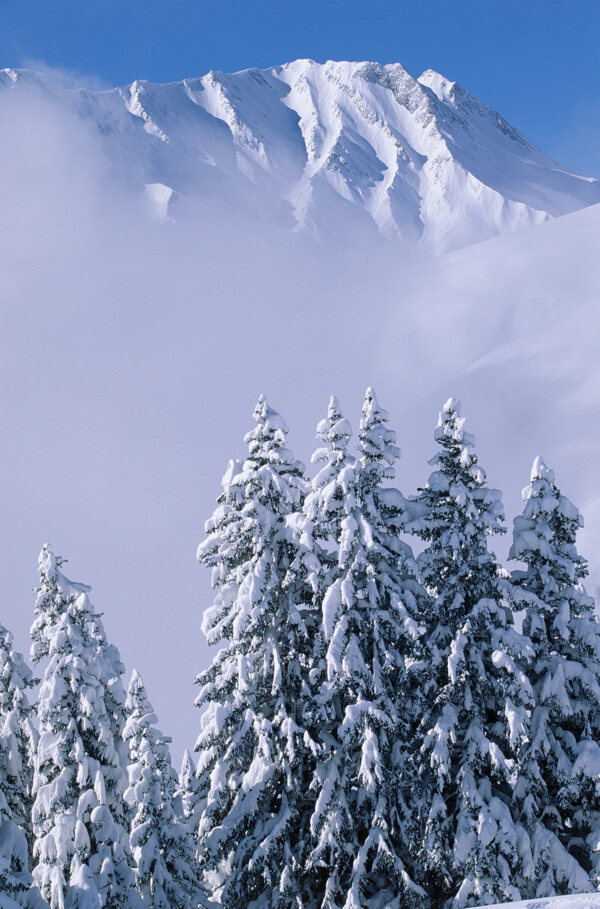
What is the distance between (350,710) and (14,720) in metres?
11.1

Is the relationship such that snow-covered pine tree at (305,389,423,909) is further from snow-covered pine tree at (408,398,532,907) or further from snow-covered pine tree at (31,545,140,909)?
snow-covered pine tree at (31,545,140,909)

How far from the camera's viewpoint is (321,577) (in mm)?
20031

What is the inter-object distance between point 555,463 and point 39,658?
176 metres

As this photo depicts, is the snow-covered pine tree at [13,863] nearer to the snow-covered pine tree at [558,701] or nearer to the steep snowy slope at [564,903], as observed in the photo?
the steep snowy slope at [564,903]

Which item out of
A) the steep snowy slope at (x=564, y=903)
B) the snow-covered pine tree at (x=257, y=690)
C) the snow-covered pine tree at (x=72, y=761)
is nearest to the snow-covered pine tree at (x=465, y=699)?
the snow-covered pine tree at (x=257, y=690)

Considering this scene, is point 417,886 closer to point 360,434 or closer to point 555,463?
point 360,434

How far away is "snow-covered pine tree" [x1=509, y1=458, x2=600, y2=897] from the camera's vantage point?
18344 millimetres

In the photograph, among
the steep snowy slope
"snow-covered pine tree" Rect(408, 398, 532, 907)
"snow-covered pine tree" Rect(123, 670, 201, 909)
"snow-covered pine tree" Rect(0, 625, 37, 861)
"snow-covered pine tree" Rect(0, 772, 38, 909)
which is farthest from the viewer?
"snow-covered pine tree" Rect(0, 625, 37, 861)

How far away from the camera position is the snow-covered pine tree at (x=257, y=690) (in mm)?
18625

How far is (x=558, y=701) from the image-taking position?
62.5 ft

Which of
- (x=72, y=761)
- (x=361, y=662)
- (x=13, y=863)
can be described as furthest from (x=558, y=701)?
(x=13, y=863)

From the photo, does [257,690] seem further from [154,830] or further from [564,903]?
[564,903]

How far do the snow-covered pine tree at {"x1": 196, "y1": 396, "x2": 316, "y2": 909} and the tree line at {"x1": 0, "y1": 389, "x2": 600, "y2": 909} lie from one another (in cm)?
7

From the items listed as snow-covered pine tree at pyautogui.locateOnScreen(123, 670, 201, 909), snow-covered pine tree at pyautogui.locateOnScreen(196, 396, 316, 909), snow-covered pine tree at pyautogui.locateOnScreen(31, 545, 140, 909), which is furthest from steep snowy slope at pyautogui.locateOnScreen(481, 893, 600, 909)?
snow-covered pine tree at pyautogui.locateOnScreen(123, 670, 201, 909)
